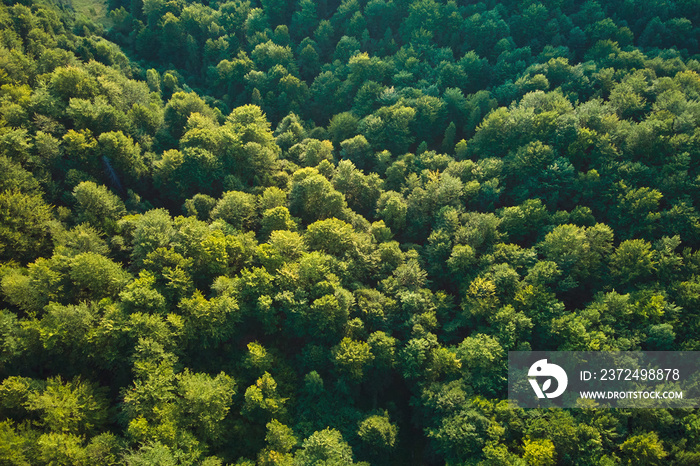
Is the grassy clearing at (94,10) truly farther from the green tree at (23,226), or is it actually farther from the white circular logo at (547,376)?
the white circular logo at (547,376)

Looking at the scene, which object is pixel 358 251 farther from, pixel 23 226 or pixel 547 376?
pixel 23 226

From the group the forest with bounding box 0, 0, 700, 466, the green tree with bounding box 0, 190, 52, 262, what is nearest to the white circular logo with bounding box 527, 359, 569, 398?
the forest with bounding box 0, 0, 700, 466

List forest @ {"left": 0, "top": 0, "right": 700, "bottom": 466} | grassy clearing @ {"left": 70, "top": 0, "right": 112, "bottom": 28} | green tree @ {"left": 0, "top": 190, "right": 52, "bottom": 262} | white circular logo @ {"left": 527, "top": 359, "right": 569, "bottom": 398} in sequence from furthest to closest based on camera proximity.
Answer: grassy clearing @ {"left": 70, "top": 0, "right": 112, "bottom": 28}
green tree @ {"left": 0, "top": 190, "right": 52, "bottom": 262}
white circular logo @ {"left": 527, "top": 359, "right": 569, "bottom": 398}
forest @ {"left": 0, "top": 0, "right": 700, "bottom": 466}

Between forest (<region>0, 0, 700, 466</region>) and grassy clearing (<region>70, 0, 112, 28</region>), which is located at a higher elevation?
grassy clearing (<region>70, 0, 112, 28</region>)

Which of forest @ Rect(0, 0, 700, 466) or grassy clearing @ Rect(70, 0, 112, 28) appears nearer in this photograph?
forest @ Rect(0, 0, 700, 466)

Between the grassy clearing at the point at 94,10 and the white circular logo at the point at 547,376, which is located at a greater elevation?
the grassy clearing at the point at 94,10

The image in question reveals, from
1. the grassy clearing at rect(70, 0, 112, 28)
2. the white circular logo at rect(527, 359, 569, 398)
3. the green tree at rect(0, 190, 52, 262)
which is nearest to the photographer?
the white circular logo at rect(527, 359, 569, 398)

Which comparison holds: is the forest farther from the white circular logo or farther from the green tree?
the white circular logo

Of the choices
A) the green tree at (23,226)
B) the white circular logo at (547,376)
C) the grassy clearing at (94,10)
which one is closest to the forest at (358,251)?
the green tree at (23,226)
